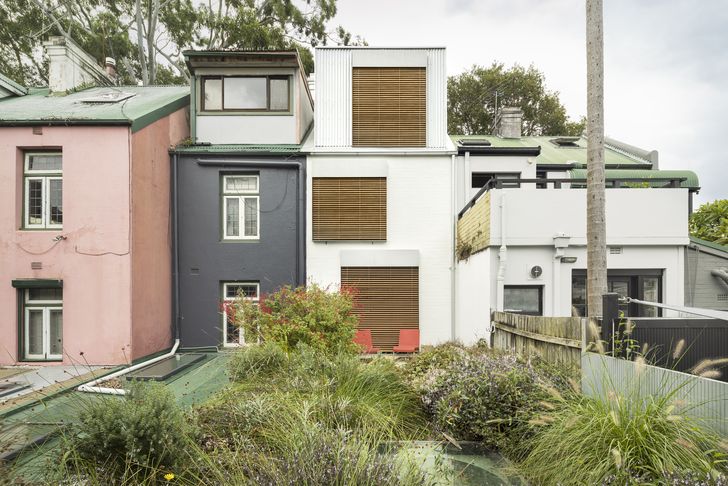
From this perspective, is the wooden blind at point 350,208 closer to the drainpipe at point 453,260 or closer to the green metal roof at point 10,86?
the drainpipe at point 453,260

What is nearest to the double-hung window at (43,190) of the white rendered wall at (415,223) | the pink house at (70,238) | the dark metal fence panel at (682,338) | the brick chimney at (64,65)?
the pink house at (70,238)

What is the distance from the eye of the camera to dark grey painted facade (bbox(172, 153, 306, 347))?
35.1 ft

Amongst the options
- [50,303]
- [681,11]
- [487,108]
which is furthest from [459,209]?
[487,108]

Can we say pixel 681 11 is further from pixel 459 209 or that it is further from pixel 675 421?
pixel 675 421

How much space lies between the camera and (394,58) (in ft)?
36.9

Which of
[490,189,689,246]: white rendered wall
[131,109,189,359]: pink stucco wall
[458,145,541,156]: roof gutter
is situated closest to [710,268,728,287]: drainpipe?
[490,189,689,246]: white rendered wall

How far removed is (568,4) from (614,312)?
5258 millimetres

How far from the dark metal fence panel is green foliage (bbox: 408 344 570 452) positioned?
95cm

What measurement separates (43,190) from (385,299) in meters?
8.53

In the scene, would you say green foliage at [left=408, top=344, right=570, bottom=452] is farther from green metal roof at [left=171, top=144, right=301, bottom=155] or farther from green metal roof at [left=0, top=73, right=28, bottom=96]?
green metal roof at [left=0, top=73, right=28, bottom=96]

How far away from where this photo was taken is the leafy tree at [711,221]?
11.0 metres

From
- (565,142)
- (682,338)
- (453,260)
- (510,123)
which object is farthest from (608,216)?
(565,142)

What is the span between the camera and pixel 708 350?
4570 millimetres

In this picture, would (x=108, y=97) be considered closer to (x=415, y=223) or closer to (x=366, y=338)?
(x=415, y=223)
